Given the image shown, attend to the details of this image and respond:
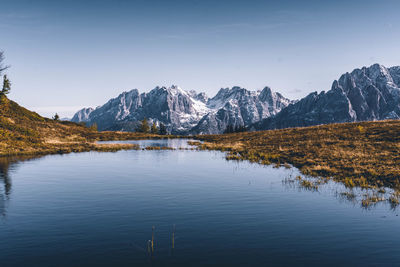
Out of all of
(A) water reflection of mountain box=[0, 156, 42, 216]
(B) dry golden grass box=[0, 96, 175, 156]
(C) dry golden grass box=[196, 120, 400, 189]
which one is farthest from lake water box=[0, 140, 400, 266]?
(B) dry golden grass box=[0, 96, 175, 156]

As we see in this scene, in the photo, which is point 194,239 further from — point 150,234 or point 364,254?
point 364,254

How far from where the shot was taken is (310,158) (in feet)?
125

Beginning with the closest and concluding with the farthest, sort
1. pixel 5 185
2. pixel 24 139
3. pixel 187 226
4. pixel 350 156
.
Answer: pixel 187 226 → pixel 5 185 → pixel 350 156 → pixel 24 139

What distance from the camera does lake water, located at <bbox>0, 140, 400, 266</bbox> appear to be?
11297mm

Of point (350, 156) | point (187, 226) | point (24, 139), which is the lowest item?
point (187, 226)

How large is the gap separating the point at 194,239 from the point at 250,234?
9.84 ft

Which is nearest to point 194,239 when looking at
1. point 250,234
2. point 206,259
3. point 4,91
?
point 206,259

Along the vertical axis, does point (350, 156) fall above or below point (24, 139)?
below

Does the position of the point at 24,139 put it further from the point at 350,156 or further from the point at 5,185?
the point at 350,156

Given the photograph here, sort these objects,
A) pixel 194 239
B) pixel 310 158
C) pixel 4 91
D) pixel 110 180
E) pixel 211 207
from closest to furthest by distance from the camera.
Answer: pixel 194 239 < pixel 211 207 < pixel 110 180 < pixel 310 158 < pixel 4 91

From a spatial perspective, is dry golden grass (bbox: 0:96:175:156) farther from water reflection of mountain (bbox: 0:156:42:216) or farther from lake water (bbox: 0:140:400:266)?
lake water (bbox: 0:140:400:266)

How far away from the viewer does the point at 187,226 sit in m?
14.8

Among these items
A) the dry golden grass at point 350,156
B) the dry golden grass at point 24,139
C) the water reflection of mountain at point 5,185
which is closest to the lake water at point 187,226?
the water reflection of mountain at point 5,185

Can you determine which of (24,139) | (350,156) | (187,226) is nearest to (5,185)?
(187,226)
